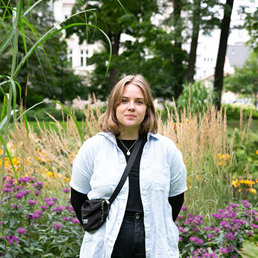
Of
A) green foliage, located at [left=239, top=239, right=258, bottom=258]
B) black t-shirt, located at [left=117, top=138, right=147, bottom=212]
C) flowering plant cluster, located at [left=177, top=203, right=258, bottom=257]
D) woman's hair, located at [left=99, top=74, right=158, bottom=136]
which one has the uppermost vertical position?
woman's hair, located at [left=99, top=74, right=158, bottom=136]

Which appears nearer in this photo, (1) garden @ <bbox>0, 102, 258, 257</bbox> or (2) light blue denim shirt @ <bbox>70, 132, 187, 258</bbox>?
(2) light blue denim shirt @ <bbox>70, 132, 187, 258</bbox>

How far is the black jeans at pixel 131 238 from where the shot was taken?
6.12 feet

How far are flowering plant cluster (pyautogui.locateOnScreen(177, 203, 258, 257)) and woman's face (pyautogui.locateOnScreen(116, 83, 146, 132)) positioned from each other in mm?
1386

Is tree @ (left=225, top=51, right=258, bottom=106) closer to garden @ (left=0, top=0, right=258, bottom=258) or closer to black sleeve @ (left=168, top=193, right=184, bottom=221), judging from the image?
garden @ (left=0, top=0, right=258, bottom=258)

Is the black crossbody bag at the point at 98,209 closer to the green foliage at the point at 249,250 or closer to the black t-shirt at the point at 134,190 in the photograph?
the black t-shirt at the point at 134,190

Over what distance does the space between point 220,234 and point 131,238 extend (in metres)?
1.50

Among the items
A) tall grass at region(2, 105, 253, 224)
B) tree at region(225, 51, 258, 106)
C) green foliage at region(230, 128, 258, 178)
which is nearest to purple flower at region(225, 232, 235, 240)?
tall grass at region(2, 105, 253, 224)

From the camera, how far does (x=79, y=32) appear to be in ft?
73.3

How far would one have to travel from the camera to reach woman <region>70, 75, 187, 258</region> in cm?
187

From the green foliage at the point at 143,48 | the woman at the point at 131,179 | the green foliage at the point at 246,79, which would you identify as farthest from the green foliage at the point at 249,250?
the green foliage at the point at 246,79

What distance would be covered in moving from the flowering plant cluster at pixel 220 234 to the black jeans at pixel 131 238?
1.13m

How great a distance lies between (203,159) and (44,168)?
183 centimetres

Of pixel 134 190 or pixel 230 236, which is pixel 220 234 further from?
pixel 134 190

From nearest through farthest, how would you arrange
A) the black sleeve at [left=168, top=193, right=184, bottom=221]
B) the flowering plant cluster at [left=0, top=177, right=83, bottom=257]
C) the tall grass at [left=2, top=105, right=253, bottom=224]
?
the black sleeve at [left=168, top=193, right=184, bottom=221]
the flowering plant cluster at [left=0, top=177, right=83, bottom=257]
the tall grass at [left=2, top=105, right=253, bottom=224]
